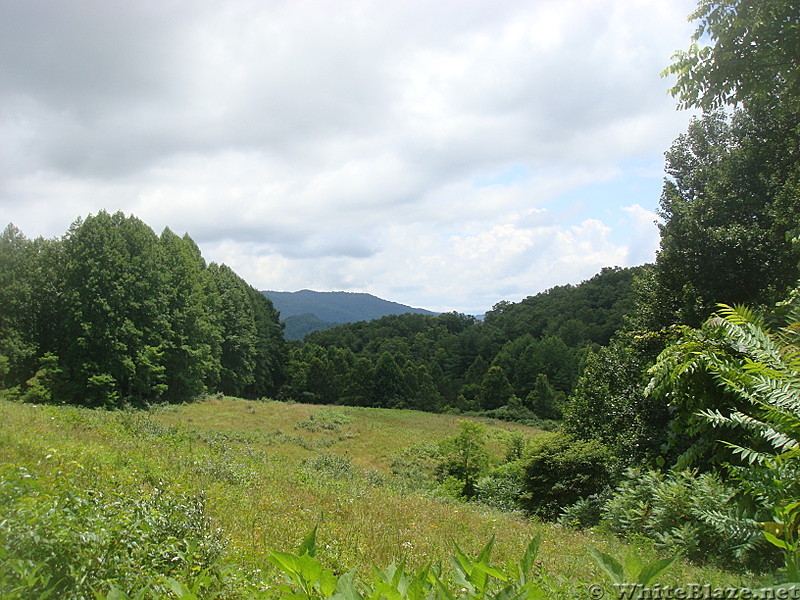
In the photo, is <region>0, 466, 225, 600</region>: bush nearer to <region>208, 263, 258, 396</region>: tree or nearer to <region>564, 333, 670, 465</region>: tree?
<region>564, 333, 670, 465</region>: tree

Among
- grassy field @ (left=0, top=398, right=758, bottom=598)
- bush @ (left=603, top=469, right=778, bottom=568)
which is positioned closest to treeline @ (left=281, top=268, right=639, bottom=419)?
grassy field @ (left=0, top=398, right=758, bottom=598)

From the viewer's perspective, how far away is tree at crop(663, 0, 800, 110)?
5.09 m

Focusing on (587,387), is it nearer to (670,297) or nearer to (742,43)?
(670,297)

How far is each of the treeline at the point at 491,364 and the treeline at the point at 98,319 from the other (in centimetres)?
3086

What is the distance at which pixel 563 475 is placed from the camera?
43.4 feet

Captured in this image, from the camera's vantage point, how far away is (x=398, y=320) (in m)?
122

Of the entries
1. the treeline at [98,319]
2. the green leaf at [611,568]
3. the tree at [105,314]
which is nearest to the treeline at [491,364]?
the treeline at [98,319]

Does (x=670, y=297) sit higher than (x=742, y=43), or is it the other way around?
(x=742, y=43)

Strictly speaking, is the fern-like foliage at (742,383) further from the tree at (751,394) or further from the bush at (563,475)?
the bush at (563,475)

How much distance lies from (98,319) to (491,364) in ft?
216

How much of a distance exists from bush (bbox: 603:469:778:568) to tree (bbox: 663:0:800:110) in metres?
4.52

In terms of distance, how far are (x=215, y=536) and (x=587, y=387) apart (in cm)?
1596

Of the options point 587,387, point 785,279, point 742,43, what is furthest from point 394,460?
point 742,43

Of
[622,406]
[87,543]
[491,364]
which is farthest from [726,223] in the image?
[491,364]
